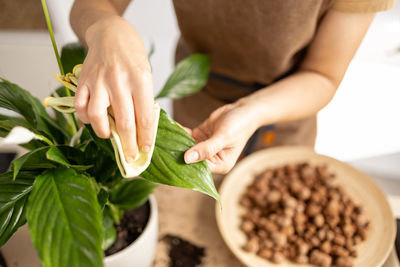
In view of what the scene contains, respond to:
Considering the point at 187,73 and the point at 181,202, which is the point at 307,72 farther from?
the point at 181,202

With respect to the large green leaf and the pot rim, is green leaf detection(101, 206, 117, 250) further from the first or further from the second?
the large green leaf

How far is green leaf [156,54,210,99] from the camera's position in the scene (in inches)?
21.3

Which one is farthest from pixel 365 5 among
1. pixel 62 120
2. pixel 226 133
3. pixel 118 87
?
pixel 62 120

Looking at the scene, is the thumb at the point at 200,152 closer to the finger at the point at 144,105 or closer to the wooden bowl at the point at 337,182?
the finger at the point at 144,105

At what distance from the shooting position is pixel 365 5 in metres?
0.45

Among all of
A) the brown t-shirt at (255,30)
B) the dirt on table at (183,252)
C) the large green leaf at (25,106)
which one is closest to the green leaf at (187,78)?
the brown t-shirt at (255,30)

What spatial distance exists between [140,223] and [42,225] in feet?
0.75

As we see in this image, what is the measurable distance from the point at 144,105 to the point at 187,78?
0.28 m

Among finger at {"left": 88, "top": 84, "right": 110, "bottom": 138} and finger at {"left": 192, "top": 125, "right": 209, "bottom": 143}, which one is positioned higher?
finger at {"left": 88, "top": 84, "right": 110, "bottom": 138}

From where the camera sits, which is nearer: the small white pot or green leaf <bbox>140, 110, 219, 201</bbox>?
green leaf <bbox>140, 110, 219, 201</bbox>

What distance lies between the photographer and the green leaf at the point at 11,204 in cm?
34

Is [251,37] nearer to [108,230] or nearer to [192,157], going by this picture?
[192,157]

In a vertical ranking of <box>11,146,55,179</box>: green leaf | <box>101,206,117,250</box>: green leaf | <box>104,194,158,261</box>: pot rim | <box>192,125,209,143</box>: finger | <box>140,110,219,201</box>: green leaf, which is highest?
<box>11,146,55,179</box>: green leaf

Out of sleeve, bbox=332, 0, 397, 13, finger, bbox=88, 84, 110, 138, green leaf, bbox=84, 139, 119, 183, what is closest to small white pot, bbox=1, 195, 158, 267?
green leaf, bbox=84, 139, 119, 183
